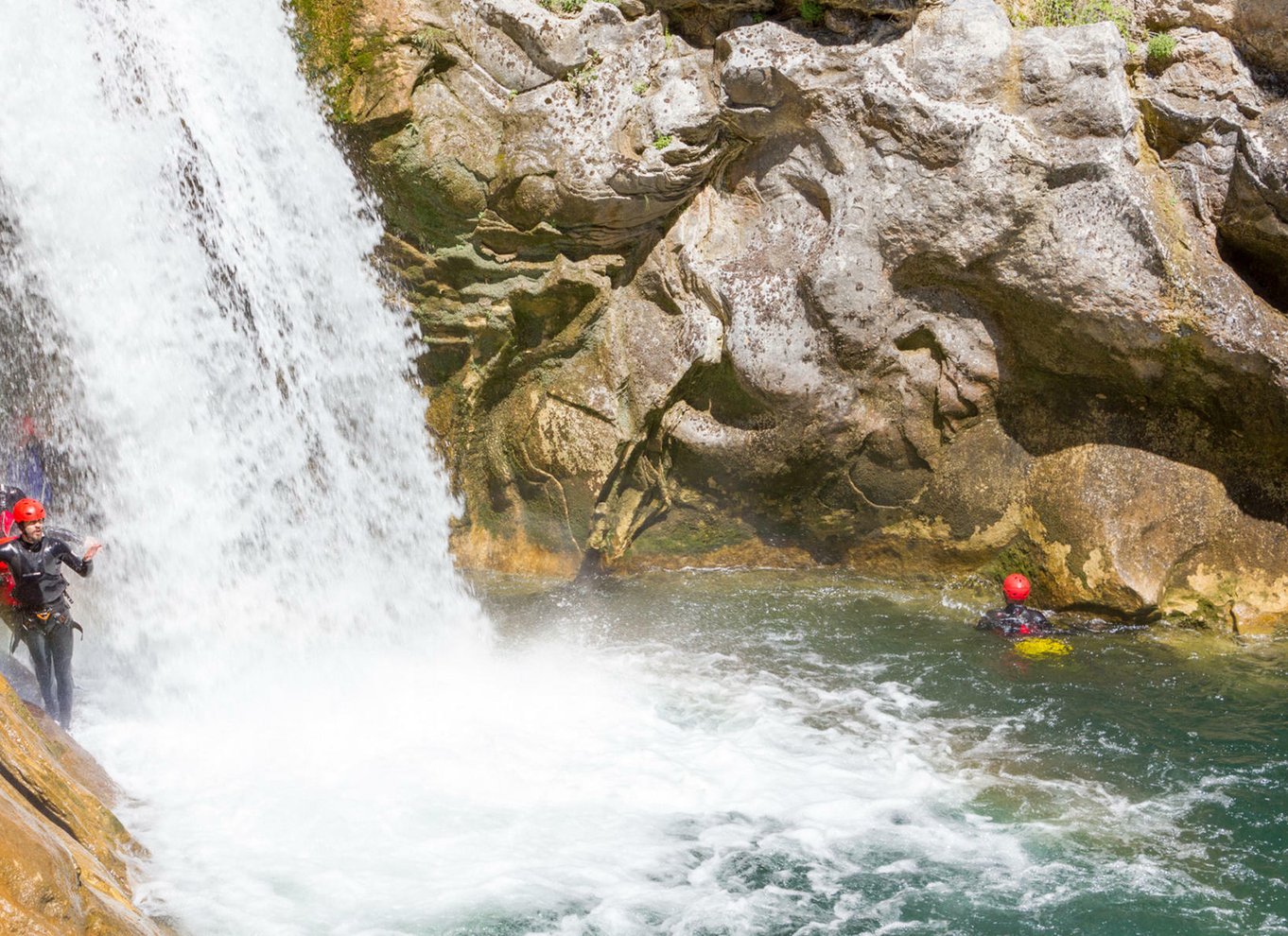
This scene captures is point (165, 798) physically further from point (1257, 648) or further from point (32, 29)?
point (1257, 648)

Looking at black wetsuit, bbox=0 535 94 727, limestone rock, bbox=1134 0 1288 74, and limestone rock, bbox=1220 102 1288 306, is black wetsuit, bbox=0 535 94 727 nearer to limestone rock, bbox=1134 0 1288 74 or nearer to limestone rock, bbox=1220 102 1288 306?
limestone rock, bbox=1220 102 1288 306

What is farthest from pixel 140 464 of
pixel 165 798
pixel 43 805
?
pixel 43 805

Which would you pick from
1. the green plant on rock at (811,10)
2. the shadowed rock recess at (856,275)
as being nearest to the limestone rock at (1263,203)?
the shadowed rock recess at (856,275)

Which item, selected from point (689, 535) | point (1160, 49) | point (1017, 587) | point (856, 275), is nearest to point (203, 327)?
point (689, 535)

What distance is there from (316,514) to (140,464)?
156 centimetres

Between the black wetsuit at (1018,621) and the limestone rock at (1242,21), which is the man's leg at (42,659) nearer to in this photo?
the black wetsuit at (1018,621)

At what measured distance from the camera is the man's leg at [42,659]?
25.1ft

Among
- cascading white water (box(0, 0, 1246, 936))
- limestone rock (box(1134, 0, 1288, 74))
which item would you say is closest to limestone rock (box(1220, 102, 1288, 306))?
limestone rock (box(1134, 0, 1288, 74))

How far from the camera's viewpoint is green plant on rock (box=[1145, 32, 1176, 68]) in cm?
977

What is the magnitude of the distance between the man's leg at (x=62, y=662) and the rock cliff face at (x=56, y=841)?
0.57m

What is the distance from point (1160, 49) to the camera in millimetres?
9805

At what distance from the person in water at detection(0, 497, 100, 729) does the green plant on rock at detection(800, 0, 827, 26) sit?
7.13m

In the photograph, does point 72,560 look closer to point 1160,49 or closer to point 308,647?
point 308,647

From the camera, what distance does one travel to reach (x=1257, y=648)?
9711 mm
